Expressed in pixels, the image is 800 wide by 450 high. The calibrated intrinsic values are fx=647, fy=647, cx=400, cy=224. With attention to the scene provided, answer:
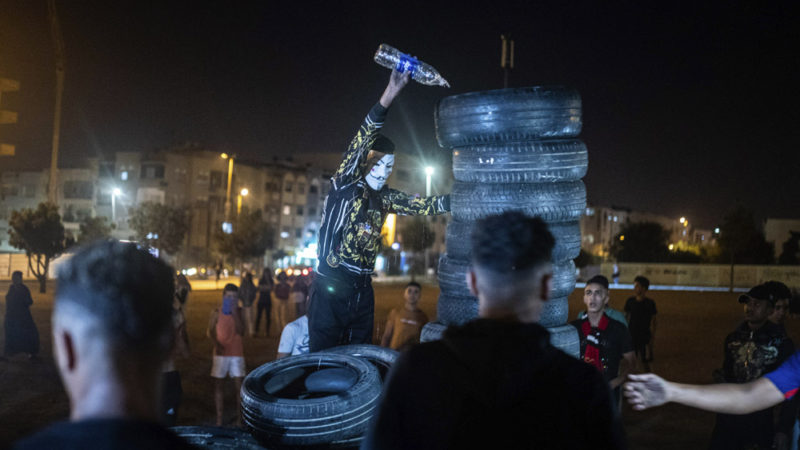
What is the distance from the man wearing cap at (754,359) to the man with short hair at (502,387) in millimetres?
4946

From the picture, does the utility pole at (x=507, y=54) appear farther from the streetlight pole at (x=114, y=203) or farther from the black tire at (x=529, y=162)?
the streetlight pole at (x=114, y=203)

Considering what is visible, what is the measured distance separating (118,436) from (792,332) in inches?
1014

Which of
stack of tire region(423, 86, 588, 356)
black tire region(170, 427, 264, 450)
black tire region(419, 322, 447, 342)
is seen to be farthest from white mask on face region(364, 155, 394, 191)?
black tire region(170, 427, 264, 450)

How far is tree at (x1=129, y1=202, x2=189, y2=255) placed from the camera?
59.5 m

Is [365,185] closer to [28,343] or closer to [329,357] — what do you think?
[329,357]

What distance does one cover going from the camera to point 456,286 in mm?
5578

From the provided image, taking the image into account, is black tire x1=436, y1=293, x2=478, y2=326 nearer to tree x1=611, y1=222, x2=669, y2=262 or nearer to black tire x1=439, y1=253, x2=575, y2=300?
black tire x1=439, y1=253, x2=575, y2=300

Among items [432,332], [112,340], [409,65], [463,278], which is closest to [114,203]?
[432,332]

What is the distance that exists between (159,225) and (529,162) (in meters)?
59.3

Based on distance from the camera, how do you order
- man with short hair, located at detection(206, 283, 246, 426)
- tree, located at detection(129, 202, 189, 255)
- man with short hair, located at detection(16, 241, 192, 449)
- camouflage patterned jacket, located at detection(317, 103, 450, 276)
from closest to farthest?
1. man with short hair, located at detection(16, 241, 192, 449)
2. camouflage patterned jacket, located at detection(317, 103, 450, 276)
3. man with short hair, located at detection(206, 283, 246, 426)
4. tree, located at detection(129, 202, 189, 255)

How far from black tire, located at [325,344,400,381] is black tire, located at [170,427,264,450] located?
1.10 metres

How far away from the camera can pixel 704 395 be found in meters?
3.43

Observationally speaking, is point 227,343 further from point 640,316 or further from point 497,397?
point 497,397

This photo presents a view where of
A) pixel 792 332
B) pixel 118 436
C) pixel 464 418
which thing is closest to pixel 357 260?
pixel 464 418
